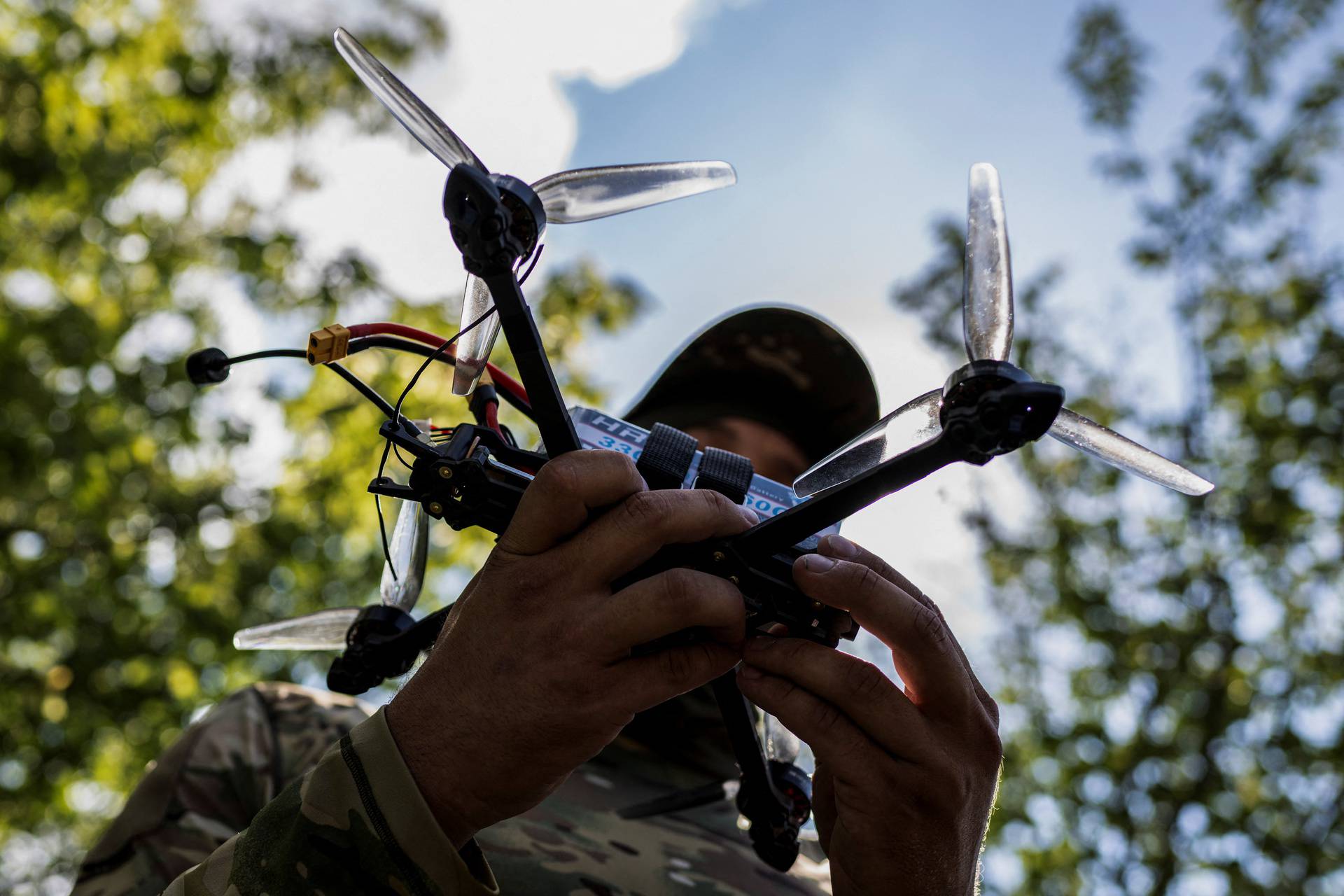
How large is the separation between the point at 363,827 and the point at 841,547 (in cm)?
88

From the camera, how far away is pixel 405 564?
213 centimetres

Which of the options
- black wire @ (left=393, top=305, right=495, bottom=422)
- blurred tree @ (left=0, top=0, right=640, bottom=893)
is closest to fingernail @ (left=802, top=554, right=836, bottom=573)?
black wire @ (left=393, top=305, right=495, bottom=422)

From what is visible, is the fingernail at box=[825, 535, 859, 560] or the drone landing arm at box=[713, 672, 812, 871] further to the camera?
the drone landing arm at box=[713, 672, 812, 871]

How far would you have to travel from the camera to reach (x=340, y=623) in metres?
2.36

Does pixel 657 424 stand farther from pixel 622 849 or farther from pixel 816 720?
pixel 622 849

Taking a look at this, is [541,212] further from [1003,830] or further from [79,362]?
[1003,830]

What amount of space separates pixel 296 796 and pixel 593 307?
1025 cm

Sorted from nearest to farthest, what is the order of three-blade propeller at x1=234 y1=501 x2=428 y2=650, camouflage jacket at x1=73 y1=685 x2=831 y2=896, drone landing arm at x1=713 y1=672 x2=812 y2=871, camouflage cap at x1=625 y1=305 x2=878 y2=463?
camouflage jacket at x1=73 y1=685 x2=831 y2=896
drone landing arm at x1=713 y1=672 x2=812 y2=871
three-blade propeller at x1=234 y1=501 x2=428 y2=650
camouflage cap at x1=625 y1=305 x2=878 y2=463

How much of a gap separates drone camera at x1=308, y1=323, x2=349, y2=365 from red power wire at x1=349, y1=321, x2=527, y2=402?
2.3 inches

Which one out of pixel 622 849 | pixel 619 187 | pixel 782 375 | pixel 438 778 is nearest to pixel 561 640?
pixel 438 778

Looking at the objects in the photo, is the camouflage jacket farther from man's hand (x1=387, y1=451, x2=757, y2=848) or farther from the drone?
the drone

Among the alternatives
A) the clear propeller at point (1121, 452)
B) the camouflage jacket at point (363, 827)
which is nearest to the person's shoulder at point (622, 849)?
the camouflage jacket at point (363, 827)

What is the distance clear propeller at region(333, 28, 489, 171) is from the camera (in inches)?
57.6

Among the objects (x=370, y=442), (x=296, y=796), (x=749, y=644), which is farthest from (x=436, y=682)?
(x=370, y=442)
